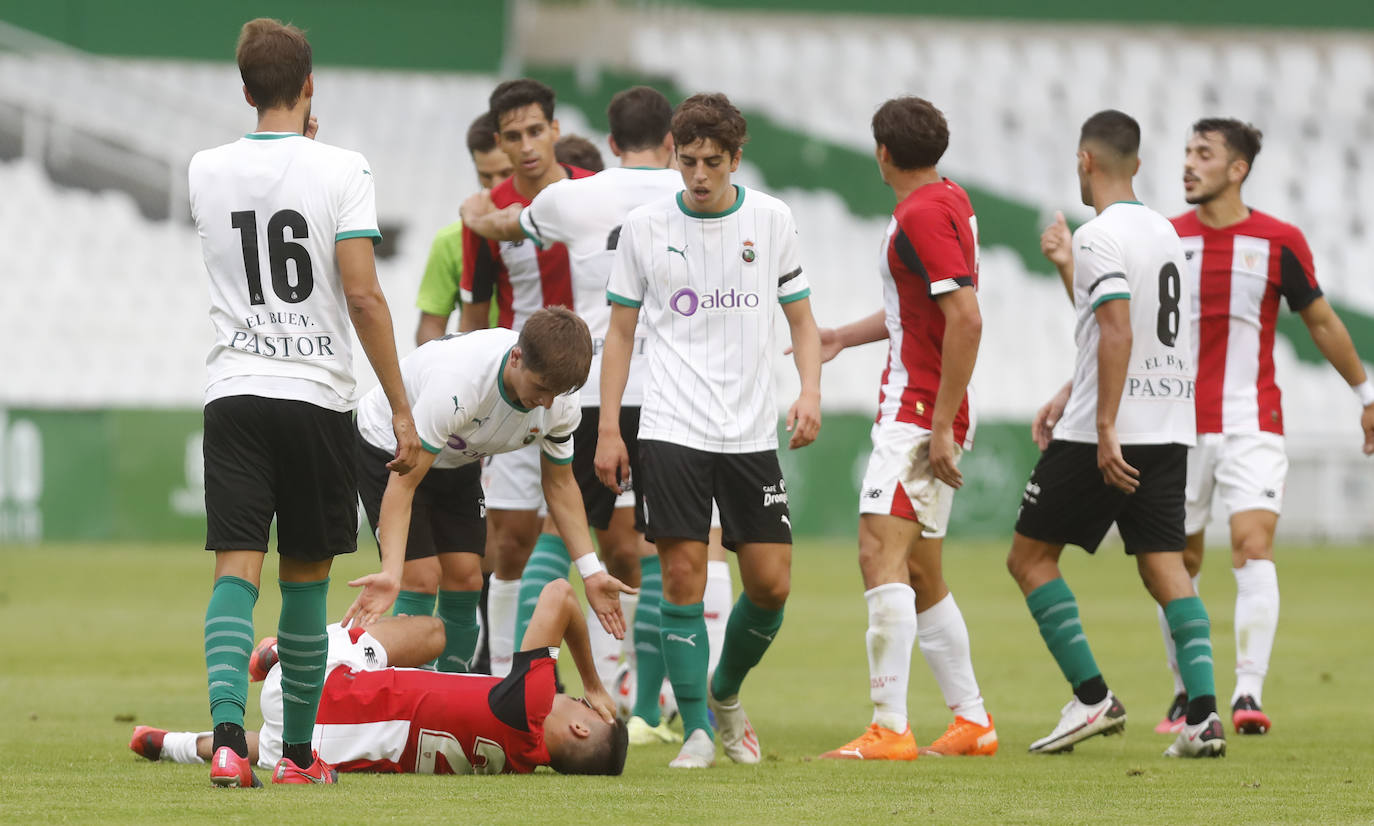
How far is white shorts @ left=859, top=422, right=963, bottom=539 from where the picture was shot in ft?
20.3

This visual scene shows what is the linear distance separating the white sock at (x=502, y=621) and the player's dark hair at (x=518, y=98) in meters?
1.89

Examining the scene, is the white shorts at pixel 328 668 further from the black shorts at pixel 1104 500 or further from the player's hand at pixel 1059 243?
the player's hand at pixel 1059 243

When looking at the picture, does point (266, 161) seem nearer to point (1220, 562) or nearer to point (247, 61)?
point (247, 61)

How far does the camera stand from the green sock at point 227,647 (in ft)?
15.3

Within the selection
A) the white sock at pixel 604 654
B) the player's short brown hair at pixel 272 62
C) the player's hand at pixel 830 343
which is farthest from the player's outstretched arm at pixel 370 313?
the white sock at pixel 604 654

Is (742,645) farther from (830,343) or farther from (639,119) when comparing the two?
(639,119)

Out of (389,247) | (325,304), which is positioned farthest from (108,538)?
(325,304)

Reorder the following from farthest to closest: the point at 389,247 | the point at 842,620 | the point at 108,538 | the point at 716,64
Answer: the point at 716,64 < the point at 389,247 < the point at 108,538 < the point at 842,620

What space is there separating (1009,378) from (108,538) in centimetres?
1190

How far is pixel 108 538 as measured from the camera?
18891mm

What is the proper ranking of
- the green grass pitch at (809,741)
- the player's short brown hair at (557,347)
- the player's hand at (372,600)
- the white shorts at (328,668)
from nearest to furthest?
the green grass pitch at (809,741) → the player's hand at (372,600) → the player's short brown hair at (557,347) → the white shorts at (328,668)

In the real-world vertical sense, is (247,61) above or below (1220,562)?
above

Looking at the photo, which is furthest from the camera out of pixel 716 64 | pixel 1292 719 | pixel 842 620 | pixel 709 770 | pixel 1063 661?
pixel 716 64

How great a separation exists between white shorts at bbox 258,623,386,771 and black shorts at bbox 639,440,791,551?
99cm
